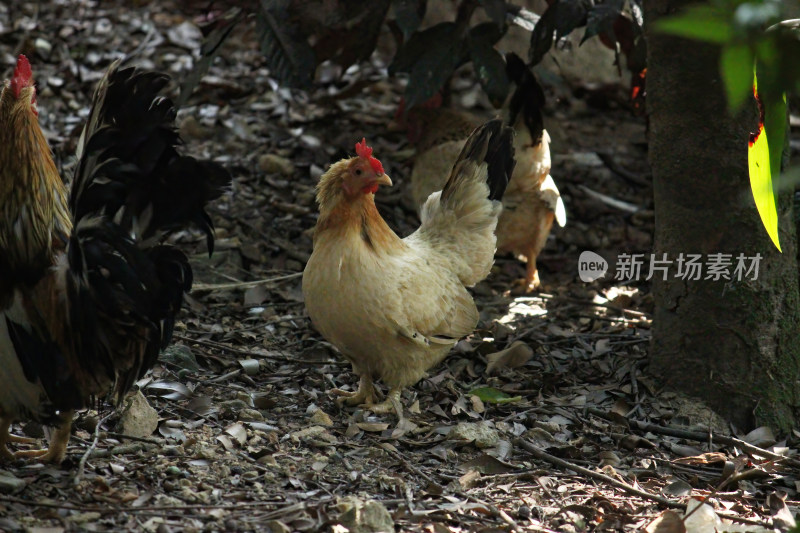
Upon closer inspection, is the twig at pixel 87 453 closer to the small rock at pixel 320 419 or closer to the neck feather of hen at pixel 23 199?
the neck feather of hen at pixel 23 199

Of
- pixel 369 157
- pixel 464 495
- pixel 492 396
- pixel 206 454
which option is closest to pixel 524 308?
pixel 492 396

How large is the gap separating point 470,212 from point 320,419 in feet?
4.97

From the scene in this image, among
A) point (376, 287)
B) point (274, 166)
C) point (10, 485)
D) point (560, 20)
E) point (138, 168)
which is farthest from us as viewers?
point (274, 166)

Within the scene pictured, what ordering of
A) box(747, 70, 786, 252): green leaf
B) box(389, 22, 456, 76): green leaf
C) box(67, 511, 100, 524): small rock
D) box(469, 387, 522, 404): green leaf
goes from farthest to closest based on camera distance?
box(389, 22, 456, 76): green leaf < box(469, 387, 522, 404): green leaf < box(67, 511, 100, 524): small rock < box(747, 70, 786, 252): green leaf

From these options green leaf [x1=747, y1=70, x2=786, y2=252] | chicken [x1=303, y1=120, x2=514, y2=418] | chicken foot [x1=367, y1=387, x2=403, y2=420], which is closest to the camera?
green leaf [x1=747, y1=70, x2=786, y2=252]

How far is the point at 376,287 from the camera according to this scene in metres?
3.89

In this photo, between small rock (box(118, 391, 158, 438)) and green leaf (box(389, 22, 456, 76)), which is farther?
green leaf (box(389, 22, 456, 76))

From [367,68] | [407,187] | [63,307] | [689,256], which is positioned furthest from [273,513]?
[367,68]

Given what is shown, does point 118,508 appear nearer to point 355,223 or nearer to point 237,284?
point 355,223

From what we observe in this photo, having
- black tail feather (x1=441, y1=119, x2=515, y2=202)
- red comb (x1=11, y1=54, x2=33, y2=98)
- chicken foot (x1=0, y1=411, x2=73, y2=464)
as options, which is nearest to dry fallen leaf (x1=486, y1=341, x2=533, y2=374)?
black tail feather (x1=441, y1=119, x2=515, y2=202)

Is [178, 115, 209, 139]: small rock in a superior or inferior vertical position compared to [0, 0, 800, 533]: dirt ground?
superior

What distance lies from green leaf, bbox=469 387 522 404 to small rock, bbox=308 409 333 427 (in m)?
0.88

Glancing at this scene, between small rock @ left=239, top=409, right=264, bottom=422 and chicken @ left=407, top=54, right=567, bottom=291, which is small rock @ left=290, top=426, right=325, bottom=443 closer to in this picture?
small rock @ left=239, top=409, right=264, bottom=422

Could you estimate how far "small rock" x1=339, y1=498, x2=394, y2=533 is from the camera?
2883 millimetres
